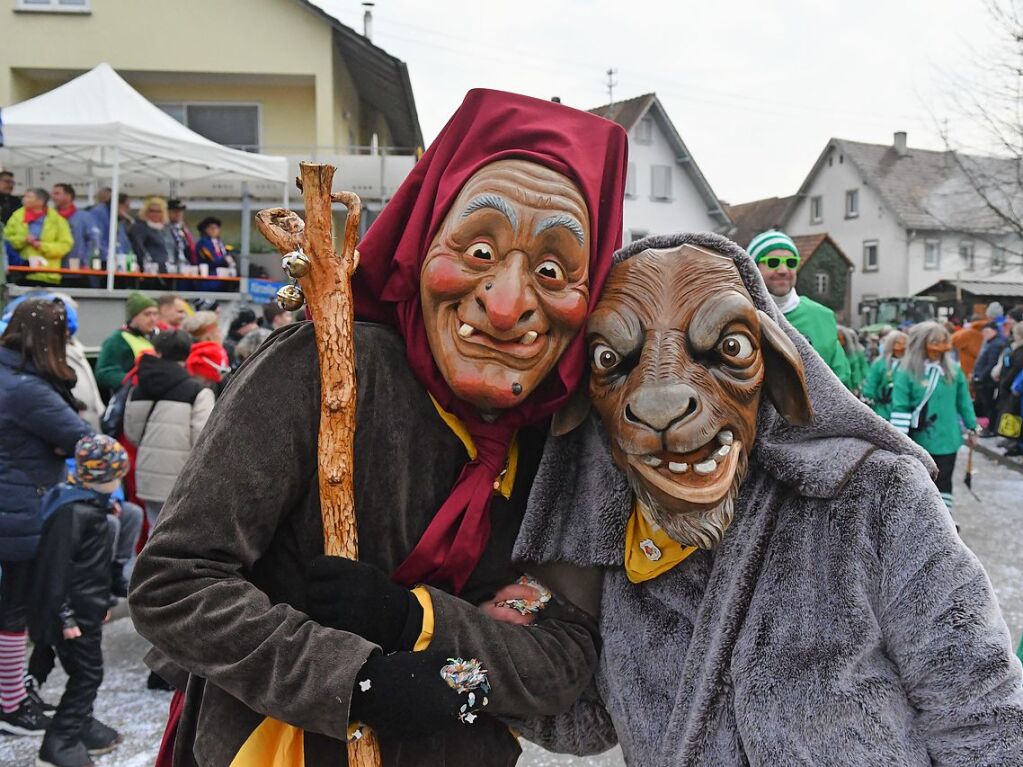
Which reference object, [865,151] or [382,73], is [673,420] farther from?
[865,151]

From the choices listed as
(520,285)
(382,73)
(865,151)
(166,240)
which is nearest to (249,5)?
(382,73)

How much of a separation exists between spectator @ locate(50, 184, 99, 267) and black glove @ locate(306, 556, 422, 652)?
360 inches

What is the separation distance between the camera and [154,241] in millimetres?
9797

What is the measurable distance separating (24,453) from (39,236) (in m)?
6.37

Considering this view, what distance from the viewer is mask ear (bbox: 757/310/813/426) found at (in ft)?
4.27

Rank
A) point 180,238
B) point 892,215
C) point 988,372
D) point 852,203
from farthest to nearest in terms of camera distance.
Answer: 1. point 852,203
2. point 892,215
3. point 988,372
4. point 180,238

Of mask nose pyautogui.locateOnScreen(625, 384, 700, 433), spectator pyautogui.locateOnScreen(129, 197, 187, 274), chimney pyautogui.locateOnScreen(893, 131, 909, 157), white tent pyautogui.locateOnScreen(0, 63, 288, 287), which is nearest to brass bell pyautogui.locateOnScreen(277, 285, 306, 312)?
mask nose pyautogui.locateOnScreen(625, 384, 700, 433)

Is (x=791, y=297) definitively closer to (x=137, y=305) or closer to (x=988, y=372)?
(x=137, y=305)

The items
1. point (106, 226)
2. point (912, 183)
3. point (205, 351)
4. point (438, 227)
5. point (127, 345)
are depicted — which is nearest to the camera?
point (438, 227)

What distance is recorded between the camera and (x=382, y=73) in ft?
51.5

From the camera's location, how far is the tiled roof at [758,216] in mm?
38562

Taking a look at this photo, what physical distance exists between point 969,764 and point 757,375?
2.05ft

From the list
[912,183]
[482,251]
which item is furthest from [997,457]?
[912,183]

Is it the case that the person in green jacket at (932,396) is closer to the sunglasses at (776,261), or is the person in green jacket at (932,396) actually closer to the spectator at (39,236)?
the sunglasses at (776,261)
